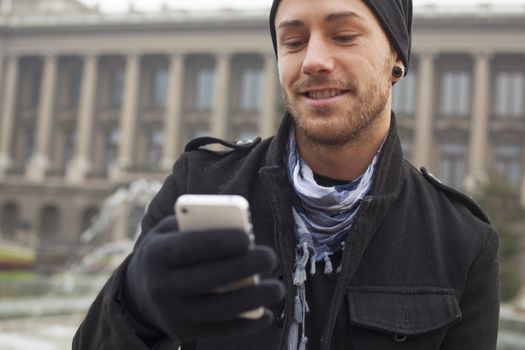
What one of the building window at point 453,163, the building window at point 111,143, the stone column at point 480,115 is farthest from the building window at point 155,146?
the stone column at point 480,115

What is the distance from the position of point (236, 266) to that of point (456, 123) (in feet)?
154

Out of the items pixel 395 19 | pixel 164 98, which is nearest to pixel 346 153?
pixel 395 19

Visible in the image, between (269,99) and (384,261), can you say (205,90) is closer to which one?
(269,99)

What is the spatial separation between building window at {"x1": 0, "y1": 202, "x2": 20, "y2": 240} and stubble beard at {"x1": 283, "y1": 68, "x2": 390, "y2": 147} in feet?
170

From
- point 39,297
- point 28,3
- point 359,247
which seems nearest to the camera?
point 359,247

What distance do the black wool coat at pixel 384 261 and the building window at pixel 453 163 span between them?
46.1 meters

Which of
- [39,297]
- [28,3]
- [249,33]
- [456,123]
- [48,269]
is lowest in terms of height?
[48,269]

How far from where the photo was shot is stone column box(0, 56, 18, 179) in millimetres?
54281

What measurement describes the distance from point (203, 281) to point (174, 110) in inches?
1942

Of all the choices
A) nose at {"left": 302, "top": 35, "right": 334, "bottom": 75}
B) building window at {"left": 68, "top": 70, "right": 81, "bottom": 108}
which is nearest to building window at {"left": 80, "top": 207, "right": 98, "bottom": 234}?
building window at {"left": 68, "top": 70, "right": 81, "bottom": 108}

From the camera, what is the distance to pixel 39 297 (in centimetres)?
1805

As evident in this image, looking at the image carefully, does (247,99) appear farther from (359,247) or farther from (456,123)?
(359,247)

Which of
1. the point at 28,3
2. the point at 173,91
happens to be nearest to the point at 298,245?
the point at 173,91

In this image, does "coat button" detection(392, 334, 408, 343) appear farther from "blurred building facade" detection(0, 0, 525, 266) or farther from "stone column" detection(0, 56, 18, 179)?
"stone column" detection(0, 56, 18, 179)
